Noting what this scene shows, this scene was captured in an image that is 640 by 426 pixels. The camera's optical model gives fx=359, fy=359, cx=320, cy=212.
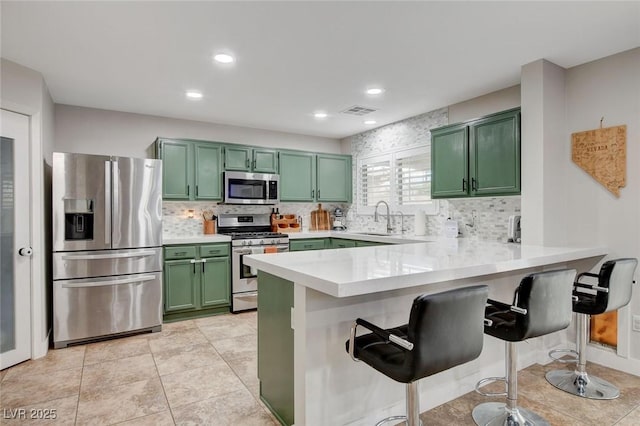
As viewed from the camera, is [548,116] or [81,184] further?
[81,184]

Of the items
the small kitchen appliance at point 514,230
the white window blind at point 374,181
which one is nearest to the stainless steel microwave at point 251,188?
the white window blind at point 374,181

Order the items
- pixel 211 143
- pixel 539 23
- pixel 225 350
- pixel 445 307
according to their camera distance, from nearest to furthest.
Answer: pixel 445 307, pixel 539 23, pixel 225 350, pixel 211 143

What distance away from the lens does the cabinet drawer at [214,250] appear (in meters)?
4.38

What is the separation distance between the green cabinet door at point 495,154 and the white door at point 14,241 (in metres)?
4.13

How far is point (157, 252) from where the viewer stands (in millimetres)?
3896

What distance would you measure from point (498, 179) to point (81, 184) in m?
4.01

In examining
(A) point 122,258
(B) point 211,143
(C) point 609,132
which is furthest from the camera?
(B) point 211,143

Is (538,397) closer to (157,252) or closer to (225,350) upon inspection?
(225,350)

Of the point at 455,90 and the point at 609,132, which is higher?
the point at 455,90

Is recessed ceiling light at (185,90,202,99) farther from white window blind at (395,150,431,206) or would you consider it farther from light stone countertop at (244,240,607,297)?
white window blind at (395,150,431,206)

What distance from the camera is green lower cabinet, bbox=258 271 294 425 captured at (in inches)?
79.0

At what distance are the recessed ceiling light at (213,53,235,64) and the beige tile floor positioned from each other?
2529mm

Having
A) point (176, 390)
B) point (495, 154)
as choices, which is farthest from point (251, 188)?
point (495, 154)

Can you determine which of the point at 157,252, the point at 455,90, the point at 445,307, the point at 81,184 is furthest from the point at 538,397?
the point at 81,184
